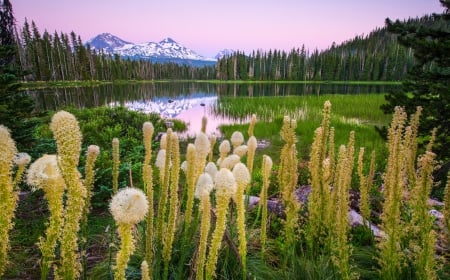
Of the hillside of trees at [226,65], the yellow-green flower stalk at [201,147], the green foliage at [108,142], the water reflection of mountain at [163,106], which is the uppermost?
the hillside of trees at [226,65]

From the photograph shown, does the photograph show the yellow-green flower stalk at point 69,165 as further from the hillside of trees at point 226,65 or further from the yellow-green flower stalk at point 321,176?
the hillside of trees at point 226,65

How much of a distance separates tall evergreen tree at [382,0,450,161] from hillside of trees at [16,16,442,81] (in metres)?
82.7

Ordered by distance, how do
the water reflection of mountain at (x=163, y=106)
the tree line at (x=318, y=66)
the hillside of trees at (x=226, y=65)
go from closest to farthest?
1. the water reflection of mountain at (x=163, y=106)
2. the hillside of trees at (x=226, y=65)
3. the tree line at (x=318, y=66)

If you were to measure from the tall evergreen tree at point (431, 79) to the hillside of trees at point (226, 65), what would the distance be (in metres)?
82.7

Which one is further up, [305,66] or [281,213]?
[305,66]

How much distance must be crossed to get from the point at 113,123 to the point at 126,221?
63.7 ft

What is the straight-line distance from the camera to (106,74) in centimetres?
12500

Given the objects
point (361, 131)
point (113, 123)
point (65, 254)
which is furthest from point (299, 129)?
point (65, 254)

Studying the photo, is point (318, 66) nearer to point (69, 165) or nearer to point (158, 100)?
point (158, 100)

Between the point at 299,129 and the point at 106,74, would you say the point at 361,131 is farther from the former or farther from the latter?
the point at 106,74

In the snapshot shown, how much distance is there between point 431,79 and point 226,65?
172 meters

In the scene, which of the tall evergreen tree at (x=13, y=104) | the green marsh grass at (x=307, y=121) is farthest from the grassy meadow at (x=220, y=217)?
the green marsh grass at (x=307, y=121)

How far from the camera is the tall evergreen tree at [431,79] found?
7984mm

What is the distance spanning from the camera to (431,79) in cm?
865
